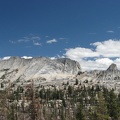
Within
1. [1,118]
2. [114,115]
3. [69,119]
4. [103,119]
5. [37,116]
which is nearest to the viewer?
[37,116]

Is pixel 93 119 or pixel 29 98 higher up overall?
pixel 29 98

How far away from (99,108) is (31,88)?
5981cm

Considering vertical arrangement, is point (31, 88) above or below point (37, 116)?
above

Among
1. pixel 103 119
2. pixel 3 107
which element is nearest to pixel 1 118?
pixel 3 107

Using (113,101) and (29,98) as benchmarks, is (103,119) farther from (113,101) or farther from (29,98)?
(29,98)

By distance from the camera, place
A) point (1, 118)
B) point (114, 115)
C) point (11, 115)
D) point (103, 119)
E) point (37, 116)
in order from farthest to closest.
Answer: point (11, 115)
point (114, 115)
point (103, 119)
point (1, 118)
point (37, 116)

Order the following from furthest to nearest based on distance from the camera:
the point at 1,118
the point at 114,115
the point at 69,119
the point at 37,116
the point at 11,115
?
the point at 69,119, the point at 11,115, the point at 114,115, the point at 1,118, the point at 37,116

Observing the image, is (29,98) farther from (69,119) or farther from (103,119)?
(69,119)

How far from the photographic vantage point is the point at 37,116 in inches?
2320

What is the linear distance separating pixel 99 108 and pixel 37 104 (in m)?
59.5

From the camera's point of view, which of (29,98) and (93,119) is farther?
(93,119)

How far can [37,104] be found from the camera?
5978cm

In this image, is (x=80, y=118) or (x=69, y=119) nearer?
(x=80, y=118)

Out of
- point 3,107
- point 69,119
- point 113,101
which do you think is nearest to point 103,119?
point 113,101
